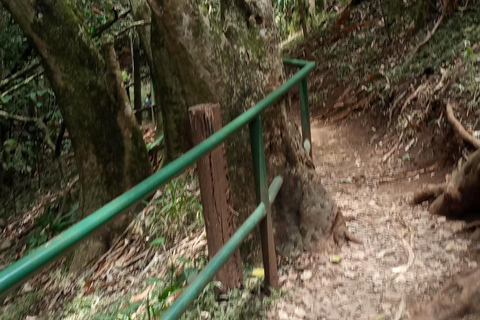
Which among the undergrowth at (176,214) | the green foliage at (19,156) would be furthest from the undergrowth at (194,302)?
the green foliage at (19,156)

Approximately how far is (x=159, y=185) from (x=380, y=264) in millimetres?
1894

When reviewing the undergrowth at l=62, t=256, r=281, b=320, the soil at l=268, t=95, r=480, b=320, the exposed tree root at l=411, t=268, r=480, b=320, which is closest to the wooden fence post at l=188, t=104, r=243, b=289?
the undergrowth at l=62, t=256, r=281, b=320

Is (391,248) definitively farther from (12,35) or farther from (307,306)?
(12,35)

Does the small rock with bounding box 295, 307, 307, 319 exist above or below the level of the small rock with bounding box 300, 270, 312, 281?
below

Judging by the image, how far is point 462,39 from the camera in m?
5.95

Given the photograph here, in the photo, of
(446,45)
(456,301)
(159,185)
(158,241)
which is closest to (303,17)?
(446,45)

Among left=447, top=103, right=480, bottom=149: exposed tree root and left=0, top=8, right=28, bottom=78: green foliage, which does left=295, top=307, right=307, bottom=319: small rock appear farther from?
left=0, top=8, right=28, bottom=78: green foliage

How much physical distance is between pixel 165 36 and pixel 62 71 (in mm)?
2117

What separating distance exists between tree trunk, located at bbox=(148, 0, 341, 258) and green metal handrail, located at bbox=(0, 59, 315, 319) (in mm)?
201

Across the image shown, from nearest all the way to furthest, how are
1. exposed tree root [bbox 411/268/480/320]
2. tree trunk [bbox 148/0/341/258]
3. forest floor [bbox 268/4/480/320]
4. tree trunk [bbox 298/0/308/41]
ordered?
exposed tree root [bbox 411/268/480/320], forest floor [bbox 268/4/480/320], tree trunk [bbox 148/0/341/258], tree trunk [bbox 298/0/308/41]

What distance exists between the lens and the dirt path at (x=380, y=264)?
2600 mm

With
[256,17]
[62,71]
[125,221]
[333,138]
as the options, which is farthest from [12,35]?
[256,17]

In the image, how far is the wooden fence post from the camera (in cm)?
238

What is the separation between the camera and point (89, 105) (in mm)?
4863
